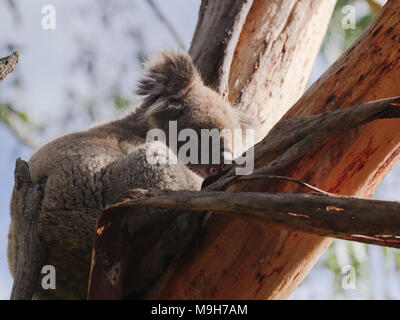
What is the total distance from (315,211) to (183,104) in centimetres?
168

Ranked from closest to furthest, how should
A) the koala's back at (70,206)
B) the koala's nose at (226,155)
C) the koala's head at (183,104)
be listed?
Result: 1. the koala's back at (70,206)
2. the koala's nose at (226,155)
3. the koala's head at (183,104)

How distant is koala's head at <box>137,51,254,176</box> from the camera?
288 centimetres

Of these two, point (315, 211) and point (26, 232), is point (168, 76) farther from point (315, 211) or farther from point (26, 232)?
point (315, 211)

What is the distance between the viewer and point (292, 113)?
212cm

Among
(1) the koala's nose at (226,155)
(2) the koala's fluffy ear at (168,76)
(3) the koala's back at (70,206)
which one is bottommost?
(3) the koala's back at (70,206)

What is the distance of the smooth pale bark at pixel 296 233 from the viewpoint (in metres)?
1.87

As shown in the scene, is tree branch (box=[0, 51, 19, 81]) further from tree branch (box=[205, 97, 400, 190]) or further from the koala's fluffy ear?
the koala's fluffy ear

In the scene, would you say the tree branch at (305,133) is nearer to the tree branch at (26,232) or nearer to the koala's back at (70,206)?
the koala's back at (70,206)

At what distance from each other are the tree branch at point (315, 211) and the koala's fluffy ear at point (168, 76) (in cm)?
143

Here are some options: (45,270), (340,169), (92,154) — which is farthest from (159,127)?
(340,169)

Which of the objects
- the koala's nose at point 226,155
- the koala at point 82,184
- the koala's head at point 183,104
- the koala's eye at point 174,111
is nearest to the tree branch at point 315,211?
the koala at point 82,184

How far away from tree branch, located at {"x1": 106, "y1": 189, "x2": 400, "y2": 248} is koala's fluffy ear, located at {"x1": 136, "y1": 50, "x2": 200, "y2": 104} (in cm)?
143

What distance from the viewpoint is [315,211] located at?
1528 millimetres
